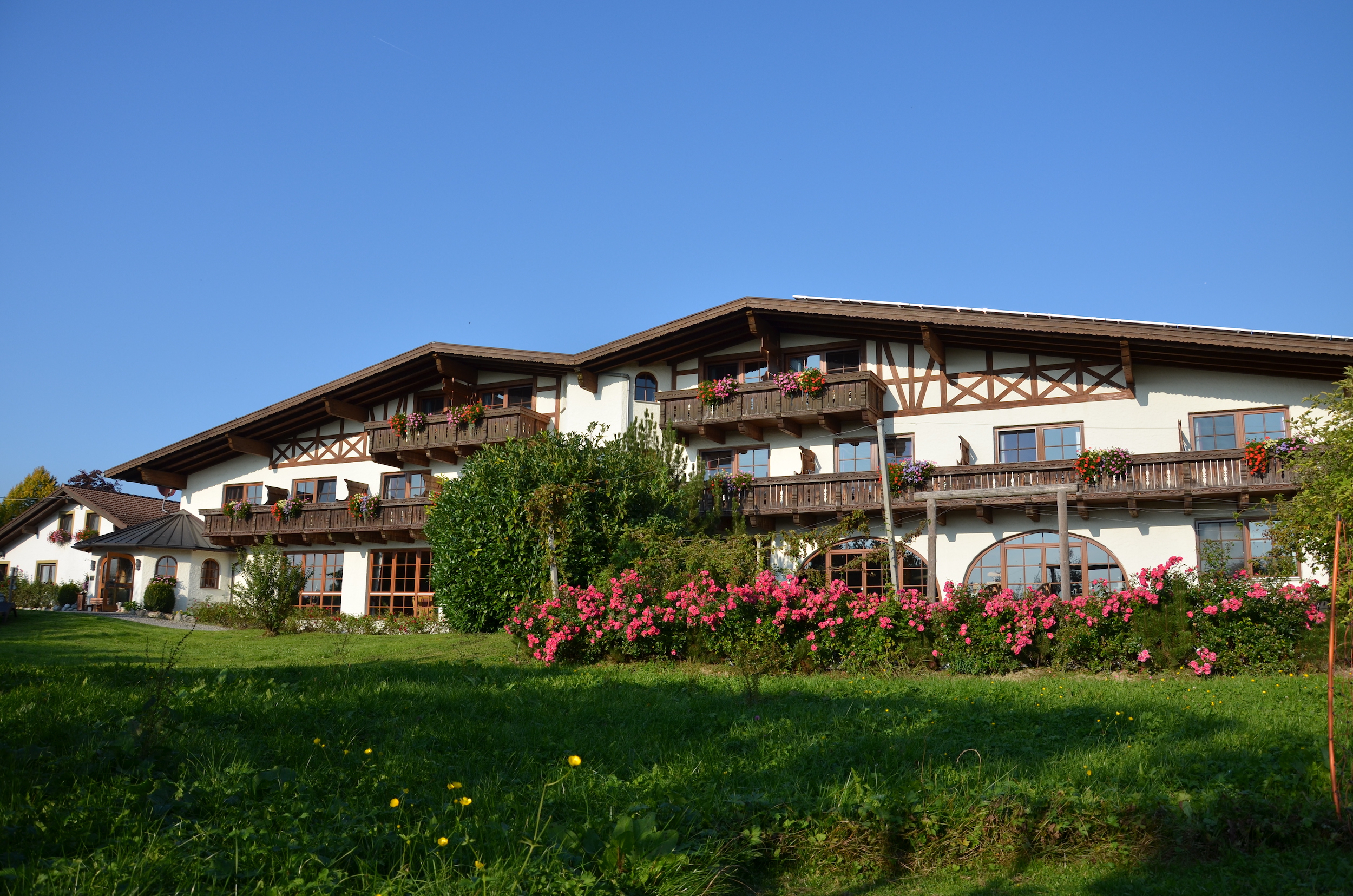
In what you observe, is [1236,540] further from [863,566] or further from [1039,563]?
[863,566]

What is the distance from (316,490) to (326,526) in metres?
2.61

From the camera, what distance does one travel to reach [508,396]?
2933cm

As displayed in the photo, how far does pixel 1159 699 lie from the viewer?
399 inches

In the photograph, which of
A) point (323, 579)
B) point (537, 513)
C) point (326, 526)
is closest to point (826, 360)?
point (537, 513)

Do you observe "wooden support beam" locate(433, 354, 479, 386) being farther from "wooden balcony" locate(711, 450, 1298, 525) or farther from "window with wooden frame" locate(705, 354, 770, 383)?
"wooden balcony" locate(711, 450, 1298, 525)

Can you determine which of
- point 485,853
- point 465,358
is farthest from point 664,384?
point 485,853

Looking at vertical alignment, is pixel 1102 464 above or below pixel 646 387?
below

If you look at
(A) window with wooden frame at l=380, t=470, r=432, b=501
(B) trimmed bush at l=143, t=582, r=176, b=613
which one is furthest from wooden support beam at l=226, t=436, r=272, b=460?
(A) window with wooden frame at l=380, t=470, r=432, b=501

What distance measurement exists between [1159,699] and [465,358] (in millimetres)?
22270

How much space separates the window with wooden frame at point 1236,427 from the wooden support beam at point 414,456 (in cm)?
2004

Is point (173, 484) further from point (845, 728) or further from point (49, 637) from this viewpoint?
point (845, 728)

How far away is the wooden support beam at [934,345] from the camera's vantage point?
74.4 feet

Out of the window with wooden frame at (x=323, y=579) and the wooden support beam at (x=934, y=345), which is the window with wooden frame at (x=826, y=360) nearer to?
the wooden support beam at (x=934, y=345)

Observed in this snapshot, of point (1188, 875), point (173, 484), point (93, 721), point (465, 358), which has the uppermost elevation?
point (465, 358)
